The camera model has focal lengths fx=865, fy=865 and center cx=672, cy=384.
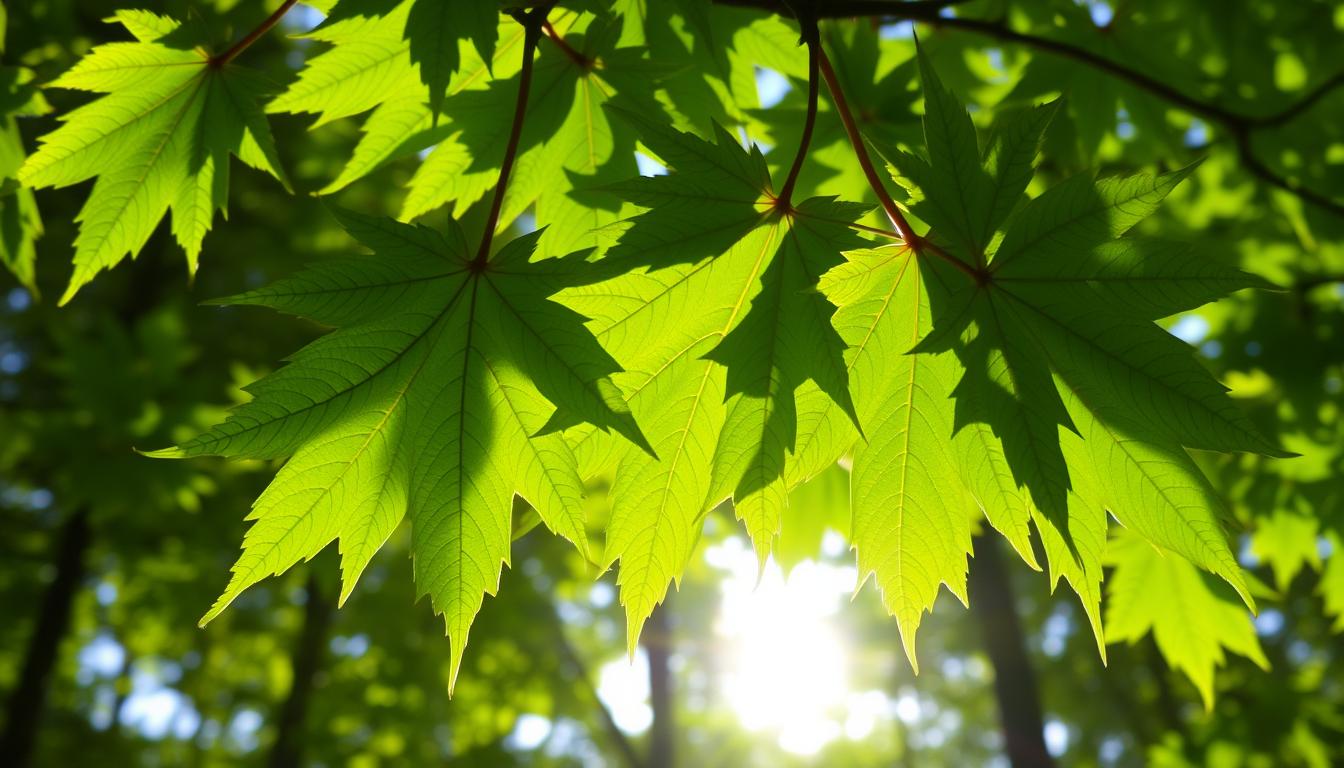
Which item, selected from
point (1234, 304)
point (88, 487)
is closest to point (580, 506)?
point (1234, 304)

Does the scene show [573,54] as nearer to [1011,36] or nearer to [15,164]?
[1011,36]

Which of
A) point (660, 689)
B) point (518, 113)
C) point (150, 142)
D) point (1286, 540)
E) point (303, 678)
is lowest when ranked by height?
point (518, 113)

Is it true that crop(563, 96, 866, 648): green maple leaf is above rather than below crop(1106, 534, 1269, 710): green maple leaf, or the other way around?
below

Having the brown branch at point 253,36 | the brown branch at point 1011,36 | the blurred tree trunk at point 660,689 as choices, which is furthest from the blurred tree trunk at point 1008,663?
the brown branch at point 253,36

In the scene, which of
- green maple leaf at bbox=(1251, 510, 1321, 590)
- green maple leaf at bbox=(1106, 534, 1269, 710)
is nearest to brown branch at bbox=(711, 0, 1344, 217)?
green maple leaf at bbox=(1106, 534, 1269, 710)

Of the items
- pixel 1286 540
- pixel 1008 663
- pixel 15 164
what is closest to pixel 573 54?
pixel 15 164

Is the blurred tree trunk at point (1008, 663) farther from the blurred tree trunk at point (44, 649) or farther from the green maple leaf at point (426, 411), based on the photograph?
the blurred tree trunk at point (44, 649)

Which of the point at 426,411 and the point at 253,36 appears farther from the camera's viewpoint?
the point at 253,36

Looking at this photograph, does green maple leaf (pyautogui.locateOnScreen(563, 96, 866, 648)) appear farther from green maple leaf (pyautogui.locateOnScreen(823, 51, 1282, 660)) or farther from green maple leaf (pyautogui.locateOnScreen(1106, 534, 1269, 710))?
green maple leaf (pyautogui.locateOnScreen(1106, 534, 1269, 710))
